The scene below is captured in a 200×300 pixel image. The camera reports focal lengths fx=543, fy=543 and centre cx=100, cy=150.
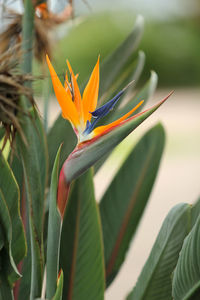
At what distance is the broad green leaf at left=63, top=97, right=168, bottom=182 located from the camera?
50cm

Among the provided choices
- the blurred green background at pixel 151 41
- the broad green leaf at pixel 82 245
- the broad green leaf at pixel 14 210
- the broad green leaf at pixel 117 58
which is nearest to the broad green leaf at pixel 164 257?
the broad green leaf at pixel 82 245

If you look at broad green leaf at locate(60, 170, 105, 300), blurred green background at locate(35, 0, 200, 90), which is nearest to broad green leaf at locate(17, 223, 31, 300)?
broad green leaf at locate(60, 170, 105, 300)

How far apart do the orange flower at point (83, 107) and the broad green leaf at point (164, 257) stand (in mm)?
186

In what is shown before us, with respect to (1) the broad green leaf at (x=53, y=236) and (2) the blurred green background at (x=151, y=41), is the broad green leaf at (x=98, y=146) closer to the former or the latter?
(1) the broad green leaf at (x=53, y=236)

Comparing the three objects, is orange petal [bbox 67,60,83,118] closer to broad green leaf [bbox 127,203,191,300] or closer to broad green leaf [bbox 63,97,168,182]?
broad green leaf [bbox 63,97,168,182]

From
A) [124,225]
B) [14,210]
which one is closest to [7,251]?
[14,210]

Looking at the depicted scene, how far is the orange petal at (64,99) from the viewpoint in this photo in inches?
20.6

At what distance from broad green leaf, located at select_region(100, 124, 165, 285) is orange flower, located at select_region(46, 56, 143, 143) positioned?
385mm

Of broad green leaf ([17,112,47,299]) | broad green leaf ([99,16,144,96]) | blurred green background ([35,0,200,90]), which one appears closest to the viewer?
broad green leaf ([17,112,47,299])

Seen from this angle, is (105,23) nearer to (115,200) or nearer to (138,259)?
(138,259)

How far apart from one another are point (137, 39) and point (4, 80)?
0.36 meters

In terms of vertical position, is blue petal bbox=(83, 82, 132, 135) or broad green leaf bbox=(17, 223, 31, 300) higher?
blue petal bbox=(83, 82, 132, 135)

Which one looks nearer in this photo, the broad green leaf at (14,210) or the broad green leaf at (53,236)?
the broad green leaf at (53,236)

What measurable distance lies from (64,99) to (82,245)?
30 centimetres
